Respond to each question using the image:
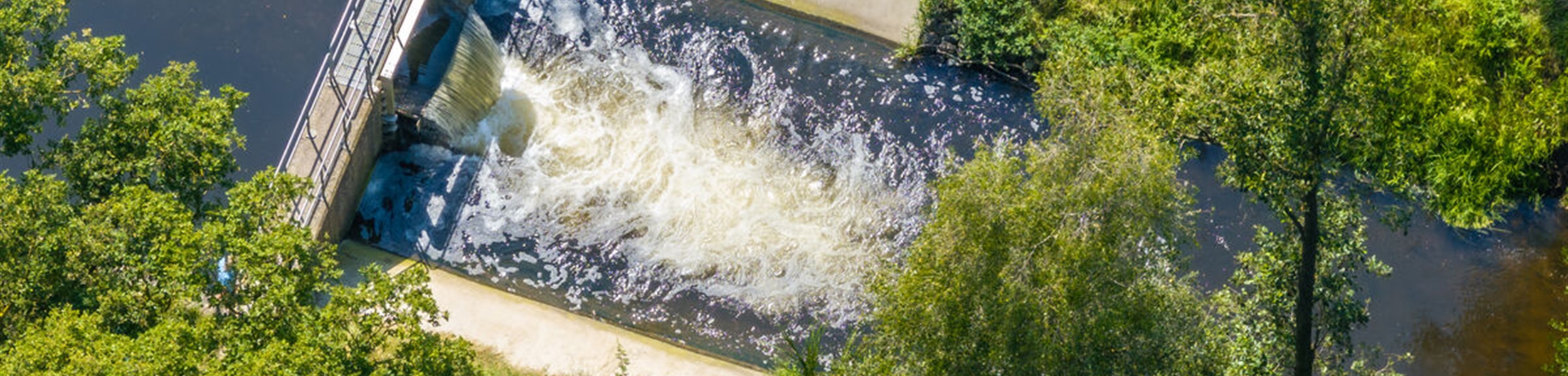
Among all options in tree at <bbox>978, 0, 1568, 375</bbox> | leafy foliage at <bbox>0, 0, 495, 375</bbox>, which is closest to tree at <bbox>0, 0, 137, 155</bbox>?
leafy foliage at <bbox>0, 0, 495, 375</bbox>

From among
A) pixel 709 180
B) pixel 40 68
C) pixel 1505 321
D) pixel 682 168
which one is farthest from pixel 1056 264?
pixel 1505 321

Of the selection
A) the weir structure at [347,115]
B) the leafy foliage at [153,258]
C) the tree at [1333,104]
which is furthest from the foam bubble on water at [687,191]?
the leafy foliage at [153,258]

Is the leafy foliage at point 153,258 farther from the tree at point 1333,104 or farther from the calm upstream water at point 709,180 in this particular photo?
the tree at point 1333,104

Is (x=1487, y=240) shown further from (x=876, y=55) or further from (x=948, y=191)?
(x=948, y=191)

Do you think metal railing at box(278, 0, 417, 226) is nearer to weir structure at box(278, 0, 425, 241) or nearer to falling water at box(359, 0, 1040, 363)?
weir structure at box(278, 0, 425, 241)

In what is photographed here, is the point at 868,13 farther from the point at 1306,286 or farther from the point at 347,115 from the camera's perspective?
the point at 1306,286
